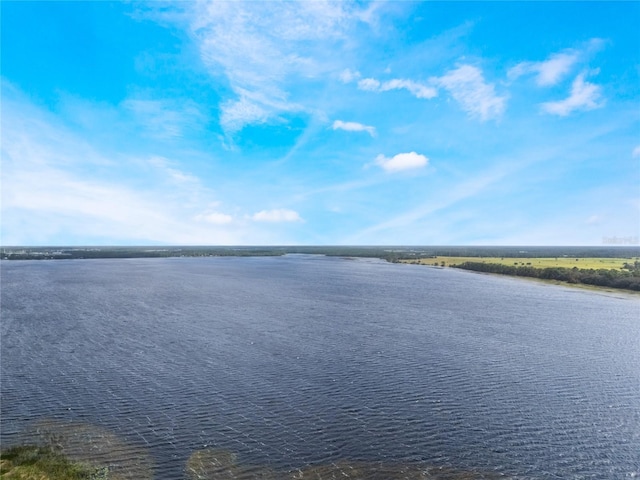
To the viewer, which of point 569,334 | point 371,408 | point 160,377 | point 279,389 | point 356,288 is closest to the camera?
point 371,408

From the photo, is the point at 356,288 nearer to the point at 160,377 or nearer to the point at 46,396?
the point at 160,377

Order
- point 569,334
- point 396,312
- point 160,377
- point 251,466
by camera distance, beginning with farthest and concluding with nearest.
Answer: point 396,312 → point 569,334 → point 160,377 → point 251,466

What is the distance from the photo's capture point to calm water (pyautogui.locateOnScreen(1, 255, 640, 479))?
1476 cm

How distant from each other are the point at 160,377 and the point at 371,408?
1288cm

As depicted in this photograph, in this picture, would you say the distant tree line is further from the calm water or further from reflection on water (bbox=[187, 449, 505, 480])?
reflection on water (bbox=[187, 449, 505, 480])

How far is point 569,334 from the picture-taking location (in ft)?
107

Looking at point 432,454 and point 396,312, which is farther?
point 396,312

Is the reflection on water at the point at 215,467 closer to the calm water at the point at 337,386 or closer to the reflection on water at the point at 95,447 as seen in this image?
the reflection on water at the point at 95,447

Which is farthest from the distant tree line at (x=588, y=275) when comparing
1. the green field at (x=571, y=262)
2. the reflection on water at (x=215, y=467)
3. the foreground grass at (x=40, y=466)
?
the foreground grass at (x=40, y=466)

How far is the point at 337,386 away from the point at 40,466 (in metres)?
13.5

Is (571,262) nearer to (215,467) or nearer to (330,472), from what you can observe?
(330,472)

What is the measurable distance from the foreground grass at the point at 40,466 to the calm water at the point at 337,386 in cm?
140

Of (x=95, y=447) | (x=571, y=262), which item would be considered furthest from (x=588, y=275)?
(x=95, y=447)

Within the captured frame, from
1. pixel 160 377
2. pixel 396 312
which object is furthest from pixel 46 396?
pixel 396 312
